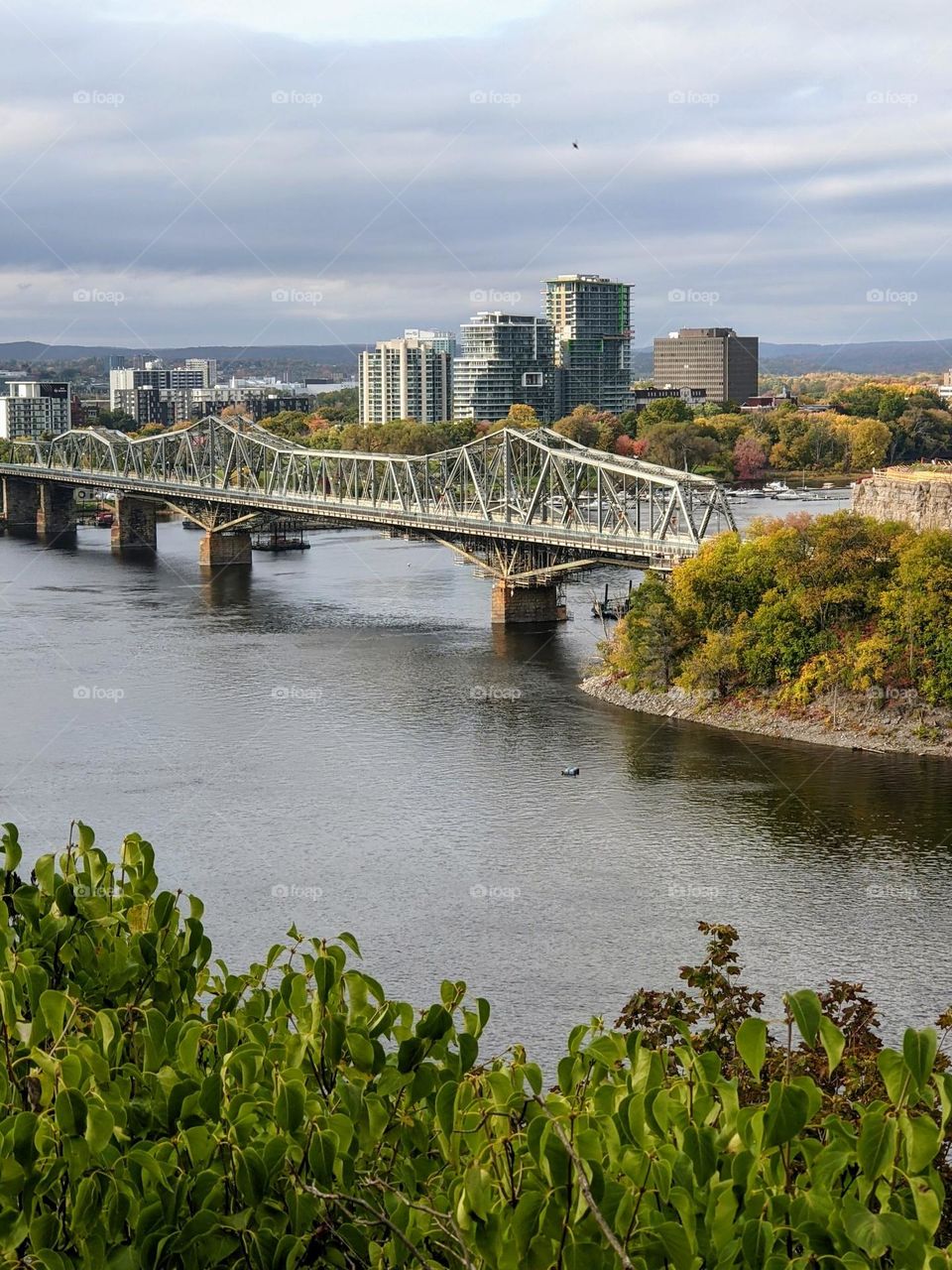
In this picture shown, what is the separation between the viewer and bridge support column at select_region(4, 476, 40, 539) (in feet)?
308

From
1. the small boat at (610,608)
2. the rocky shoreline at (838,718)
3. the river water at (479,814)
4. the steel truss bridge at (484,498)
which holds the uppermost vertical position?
the steel truss bridge at (484,498)

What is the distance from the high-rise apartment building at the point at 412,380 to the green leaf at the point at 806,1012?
137 metres

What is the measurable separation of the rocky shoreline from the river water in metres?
0.78

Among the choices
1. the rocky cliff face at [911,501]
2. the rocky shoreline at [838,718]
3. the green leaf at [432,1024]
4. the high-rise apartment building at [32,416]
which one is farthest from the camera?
the high-rise apartment building at [32,416]

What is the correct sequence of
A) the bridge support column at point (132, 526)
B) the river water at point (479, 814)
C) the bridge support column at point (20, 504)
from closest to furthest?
the river water at point (479, 814)
the bridge support column at point (132, 526)
the bridge support column at point (20, 504)

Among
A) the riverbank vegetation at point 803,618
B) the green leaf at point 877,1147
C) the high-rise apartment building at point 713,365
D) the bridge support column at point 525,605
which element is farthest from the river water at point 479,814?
the high-rise apartment building at point 713,365

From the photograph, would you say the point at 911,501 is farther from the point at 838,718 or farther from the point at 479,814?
the point at 479,814

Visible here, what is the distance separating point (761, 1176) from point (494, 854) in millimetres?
20268

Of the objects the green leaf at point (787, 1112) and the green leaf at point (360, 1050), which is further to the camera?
the green leaf at point (360, 1050)

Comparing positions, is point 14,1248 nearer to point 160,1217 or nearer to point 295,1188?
point 160,1217

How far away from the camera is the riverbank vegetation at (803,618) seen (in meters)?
36.0

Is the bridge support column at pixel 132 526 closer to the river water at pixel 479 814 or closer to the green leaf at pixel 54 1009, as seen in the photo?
the river water at pixel 479 814

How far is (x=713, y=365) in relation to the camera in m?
179

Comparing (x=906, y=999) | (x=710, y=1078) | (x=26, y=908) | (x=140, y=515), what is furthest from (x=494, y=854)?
(x=140, y=515)
